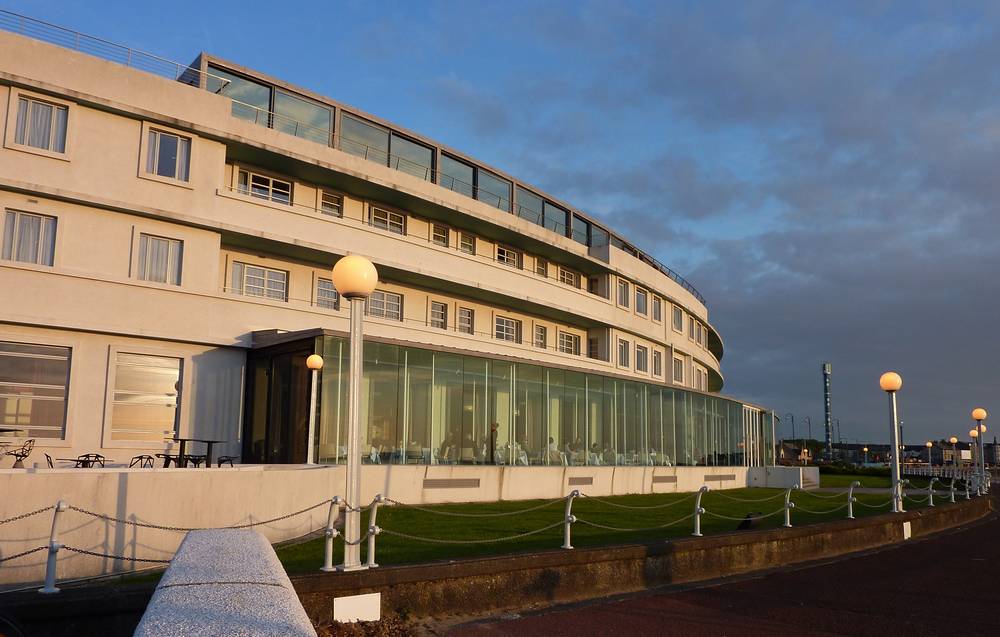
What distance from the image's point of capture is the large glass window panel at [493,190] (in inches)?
1446

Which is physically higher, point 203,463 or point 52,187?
point 52,187

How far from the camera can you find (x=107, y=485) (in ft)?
33.6

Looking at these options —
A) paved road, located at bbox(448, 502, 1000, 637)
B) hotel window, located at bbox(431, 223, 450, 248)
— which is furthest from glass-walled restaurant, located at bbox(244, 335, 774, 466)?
paved road, located at bbox(448, 502, 1000, 637)

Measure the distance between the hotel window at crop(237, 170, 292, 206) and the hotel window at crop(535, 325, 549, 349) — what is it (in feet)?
49.0

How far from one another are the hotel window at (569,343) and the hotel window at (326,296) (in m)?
14.7

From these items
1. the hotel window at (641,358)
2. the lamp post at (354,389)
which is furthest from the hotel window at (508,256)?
the lamp post at (354,389)

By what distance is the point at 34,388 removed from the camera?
21.8 meters

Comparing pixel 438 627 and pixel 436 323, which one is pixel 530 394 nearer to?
pixel 436 323

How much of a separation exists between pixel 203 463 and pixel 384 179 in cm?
1235

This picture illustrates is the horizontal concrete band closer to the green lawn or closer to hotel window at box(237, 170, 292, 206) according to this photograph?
the green lawn

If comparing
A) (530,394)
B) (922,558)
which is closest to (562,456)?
(530,394)

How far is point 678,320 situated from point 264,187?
3259 centimetres

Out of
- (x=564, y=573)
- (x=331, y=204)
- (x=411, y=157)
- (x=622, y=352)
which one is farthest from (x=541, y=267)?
(x=564, y=573)

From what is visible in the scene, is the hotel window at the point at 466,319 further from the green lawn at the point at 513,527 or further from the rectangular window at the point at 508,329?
the green lawn at the point at 513,527
